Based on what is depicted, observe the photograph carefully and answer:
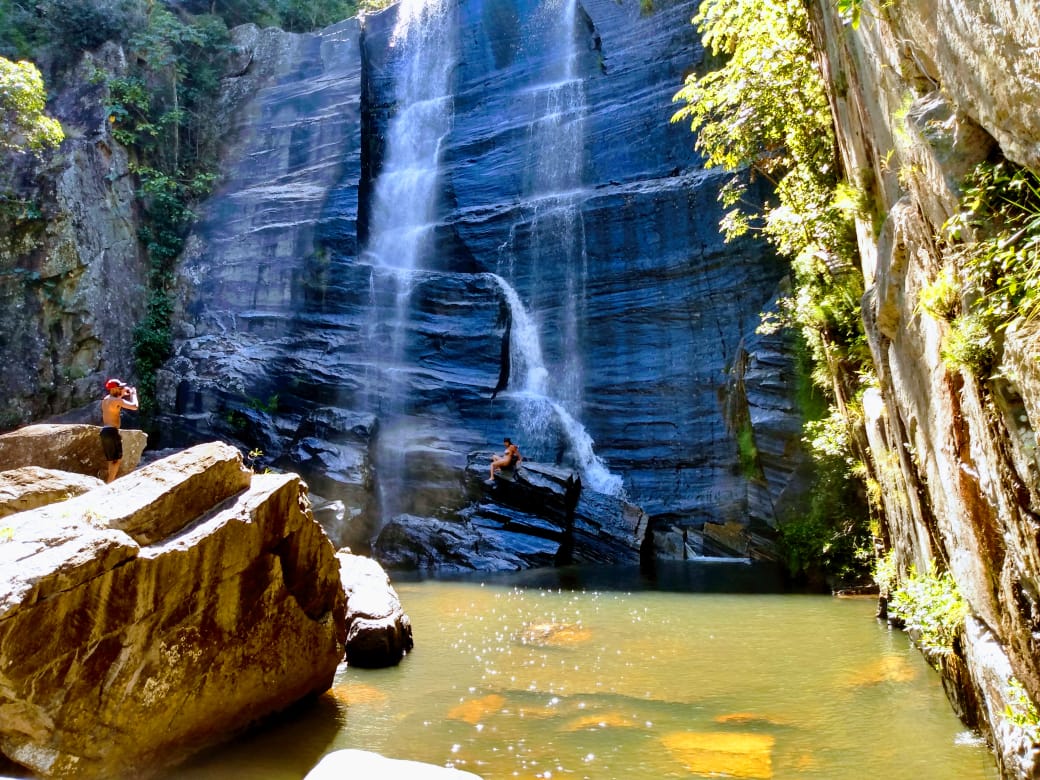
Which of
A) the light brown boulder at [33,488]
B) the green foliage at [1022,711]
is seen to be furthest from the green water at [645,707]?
the light brown boulder at [33,488]

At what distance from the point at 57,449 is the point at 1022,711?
1148 cm

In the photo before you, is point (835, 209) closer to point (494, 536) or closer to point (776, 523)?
point (776, 523)

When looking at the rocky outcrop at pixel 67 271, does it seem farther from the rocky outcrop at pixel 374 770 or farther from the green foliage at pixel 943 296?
the green foliage at pixel 943 296

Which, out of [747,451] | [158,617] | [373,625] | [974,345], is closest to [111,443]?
[373,625]

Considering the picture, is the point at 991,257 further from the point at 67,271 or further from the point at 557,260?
the point at 67,271

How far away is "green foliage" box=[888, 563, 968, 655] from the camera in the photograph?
620 cm

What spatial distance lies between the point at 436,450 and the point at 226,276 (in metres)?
10.7

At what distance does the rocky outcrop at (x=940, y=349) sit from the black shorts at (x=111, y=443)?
978 cm

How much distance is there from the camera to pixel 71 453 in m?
11.0

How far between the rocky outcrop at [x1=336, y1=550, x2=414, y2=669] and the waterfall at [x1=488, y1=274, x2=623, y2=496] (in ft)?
37.0

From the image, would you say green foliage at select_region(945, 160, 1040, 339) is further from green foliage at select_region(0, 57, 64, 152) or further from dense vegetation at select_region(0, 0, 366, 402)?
dense vegetation at select_region(0, 0, 366, 402)

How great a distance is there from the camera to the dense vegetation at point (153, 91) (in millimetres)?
26297

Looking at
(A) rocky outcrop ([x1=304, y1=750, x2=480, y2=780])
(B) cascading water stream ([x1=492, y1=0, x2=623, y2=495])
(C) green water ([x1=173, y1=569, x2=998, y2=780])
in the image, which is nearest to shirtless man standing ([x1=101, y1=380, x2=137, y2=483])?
(C) green water ([x1=173, y1=569, x2=998, y2=780])

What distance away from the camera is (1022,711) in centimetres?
457
